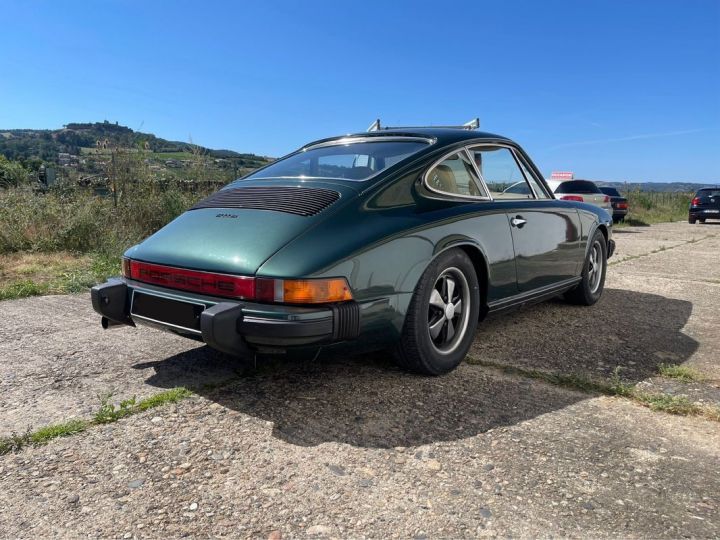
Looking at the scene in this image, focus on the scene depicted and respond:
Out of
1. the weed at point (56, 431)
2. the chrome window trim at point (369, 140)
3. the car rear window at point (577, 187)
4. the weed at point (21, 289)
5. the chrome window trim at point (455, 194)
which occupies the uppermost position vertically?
the car rear window at point (577, 187)

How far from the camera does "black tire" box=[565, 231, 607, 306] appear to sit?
4.79m

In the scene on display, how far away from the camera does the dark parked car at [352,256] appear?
7.96ft

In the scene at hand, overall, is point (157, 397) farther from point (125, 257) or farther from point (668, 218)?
point (668, 218)

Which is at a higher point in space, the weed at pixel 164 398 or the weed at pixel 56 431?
the weed at pixel 164 398

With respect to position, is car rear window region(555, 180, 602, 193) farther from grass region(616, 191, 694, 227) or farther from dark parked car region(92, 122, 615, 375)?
dark parked car region(92, 122, 615, 375)

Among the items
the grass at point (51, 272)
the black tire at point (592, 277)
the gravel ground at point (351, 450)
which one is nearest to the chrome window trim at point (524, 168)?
the black tire at point (592, 277)

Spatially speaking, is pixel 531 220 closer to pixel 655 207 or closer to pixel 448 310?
pixel 448 310

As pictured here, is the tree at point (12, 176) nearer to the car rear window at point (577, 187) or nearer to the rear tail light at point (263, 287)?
the rear tail light at point (263, 287)

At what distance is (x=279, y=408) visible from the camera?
2.60m

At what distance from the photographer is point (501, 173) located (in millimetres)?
3924

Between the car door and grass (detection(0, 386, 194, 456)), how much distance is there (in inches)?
88.2

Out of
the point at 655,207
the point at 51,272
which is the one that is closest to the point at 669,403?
the point at 51,272

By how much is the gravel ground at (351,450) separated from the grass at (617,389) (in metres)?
0.07

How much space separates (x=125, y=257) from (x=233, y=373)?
867mm
